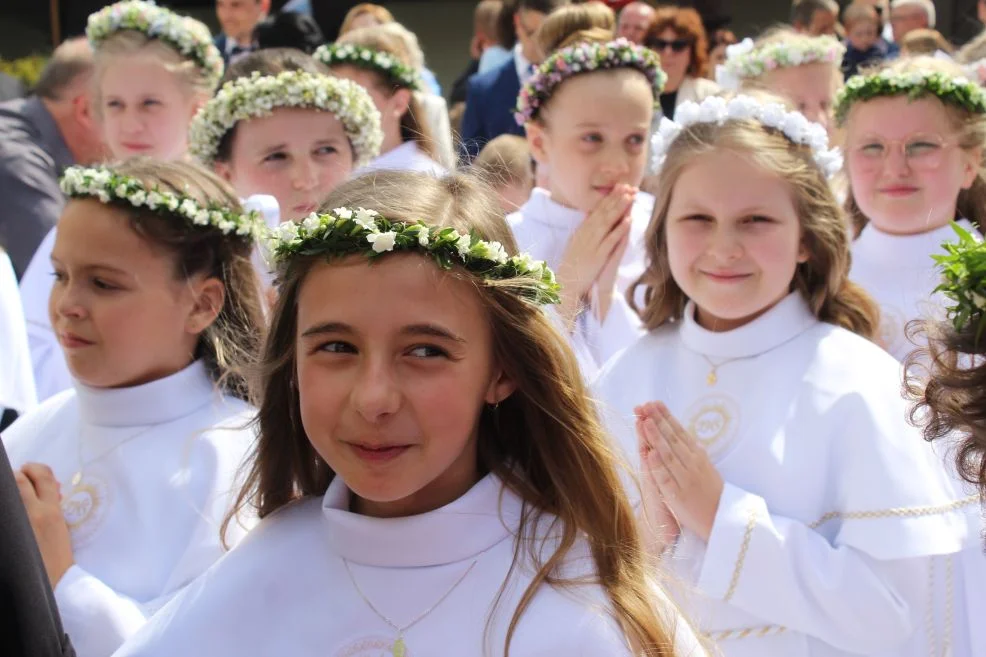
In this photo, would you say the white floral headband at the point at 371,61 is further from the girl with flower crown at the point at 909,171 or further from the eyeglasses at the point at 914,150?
the eyeglasses at the point at 914,150

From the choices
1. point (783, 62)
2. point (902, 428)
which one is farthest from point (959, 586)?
point (783, 62)

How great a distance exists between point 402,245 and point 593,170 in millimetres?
2717

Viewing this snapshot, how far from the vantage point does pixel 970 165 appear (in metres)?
4.93

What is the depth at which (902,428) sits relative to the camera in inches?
144

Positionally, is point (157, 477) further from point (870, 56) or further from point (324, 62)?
point (870, 56)

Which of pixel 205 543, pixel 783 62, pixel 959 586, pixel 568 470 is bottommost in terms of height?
pixel 959 586

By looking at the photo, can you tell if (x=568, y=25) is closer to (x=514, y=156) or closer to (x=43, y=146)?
(x=514, y=156)

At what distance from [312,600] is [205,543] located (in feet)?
2.88

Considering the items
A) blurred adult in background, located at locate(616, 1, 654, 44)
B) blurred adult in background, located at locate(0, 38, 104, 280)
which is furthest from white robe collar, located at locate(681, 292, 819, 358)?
blurred adult in background, located at locate(616, 1, 654, 44)

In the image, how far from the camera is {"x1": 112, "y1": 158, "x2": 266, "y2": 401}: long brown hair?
373cm

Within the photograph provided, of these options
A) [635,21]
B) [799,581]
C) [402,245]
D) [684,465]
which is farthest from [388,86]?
[402,245]

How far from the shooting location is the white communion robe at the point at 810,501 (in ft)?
11.4

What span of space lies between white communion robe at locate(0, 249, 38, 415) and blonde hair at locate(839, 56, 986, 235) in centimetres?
315

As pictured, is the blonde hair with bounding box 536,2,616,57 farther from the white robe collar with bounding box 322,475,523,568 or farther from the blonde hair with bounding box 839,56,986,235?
the white robe collar with bounding box 322,475,523,568
